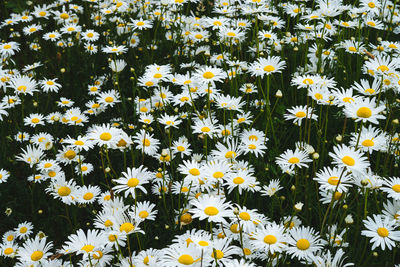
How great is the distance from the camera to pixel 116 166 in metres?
3.38

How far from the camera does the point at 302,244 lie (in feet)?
6.58

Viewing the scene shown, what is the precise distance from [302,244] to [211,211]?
538 mm

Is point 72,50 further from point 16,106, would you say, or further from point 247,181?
point 247,181

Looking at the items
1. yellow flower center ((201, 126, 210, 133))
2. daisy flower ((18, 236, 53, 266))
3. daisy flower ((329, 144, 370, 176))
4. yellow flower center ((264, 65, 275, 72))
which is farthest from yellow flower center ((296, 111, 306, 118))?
daisy flower ((18, 236, 53, 266))

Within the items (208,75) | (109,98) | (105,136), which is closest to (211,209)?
(105,136)

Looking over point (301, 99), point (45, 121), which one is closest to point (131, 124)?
point (45, 121)

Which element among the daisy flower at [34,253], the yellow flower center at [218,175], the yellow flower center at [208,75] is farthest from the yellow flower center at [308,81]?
the daisy flower at [34,253]

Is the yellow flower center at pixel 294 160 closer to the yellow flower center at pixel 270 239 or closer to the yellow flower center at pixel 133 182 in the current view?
the yellow flower center at pixel 270 239

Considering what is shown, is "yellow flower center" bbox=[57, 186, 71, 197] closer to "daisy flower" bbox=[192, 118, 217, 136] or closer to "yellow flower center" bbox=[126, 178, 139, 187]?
"yellow flower center" bbox=[126, 178, 139, 187]

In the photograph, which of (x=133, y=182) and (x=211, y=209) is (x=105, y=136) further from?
(x=211, y=209)

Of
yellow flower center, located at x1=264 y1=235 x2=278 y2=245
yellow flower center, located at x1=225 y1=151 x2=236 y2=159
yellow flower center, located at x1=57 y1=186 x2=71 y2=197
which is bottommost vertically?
yellow flower center, located at x1=264 y1=235 x2=278 y2=245

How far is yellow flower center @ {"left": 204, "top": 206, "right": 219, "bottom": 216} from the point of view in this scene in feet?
6.18

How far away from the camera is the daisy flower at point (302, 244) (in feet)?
6.47

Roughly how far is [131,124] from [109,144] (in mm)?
1154
